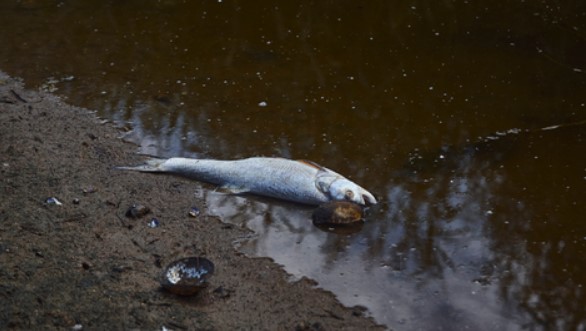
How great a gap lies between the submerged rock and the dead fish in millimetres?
941

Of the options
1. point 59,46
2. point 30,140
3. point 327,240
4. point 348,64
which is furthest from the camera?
point 59,46

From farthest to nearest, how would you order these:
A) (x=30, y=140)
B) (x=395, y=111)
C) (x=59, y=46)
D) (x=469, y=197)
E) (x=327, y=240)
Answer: (x=59, y=46)
(x=395, y=111)
(x=30, y=140)
(x=469, y=197)
(x=327, y=240)

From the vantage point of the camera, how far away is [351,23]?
8359mm

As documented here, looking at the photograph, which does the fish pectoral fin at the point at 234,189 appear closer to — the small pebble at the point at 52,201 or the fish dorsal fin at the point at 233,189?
the fish dorsal fin at the point at 233,189

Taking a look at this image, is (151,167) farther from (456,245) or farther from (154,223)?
(456,245)

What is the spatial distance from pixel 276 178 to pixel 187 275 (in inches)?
43.2

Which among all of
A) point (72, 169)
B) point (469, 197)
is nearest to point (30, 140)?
point (72, 169)

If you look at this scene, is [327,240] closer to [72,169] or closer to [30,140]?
[72,169]

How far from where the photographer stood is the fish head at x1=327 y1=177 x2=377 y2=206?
17.2 ft

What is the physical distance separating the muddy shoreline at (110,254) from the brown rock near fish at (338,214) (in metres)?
0.49

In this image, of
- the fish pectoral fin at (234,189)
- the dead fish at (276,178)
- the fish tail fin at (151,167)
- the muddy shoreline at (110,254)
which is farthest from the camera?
the fish tail fin at (151,167)

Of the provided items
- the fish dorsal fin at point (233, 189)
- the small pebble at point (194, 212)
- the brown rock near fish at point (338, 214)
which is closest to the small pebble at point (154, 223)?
the small pebble at point (194, 212)

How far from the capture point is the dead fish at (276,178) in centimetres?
529

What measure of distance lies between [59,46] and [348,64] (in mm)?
2842
